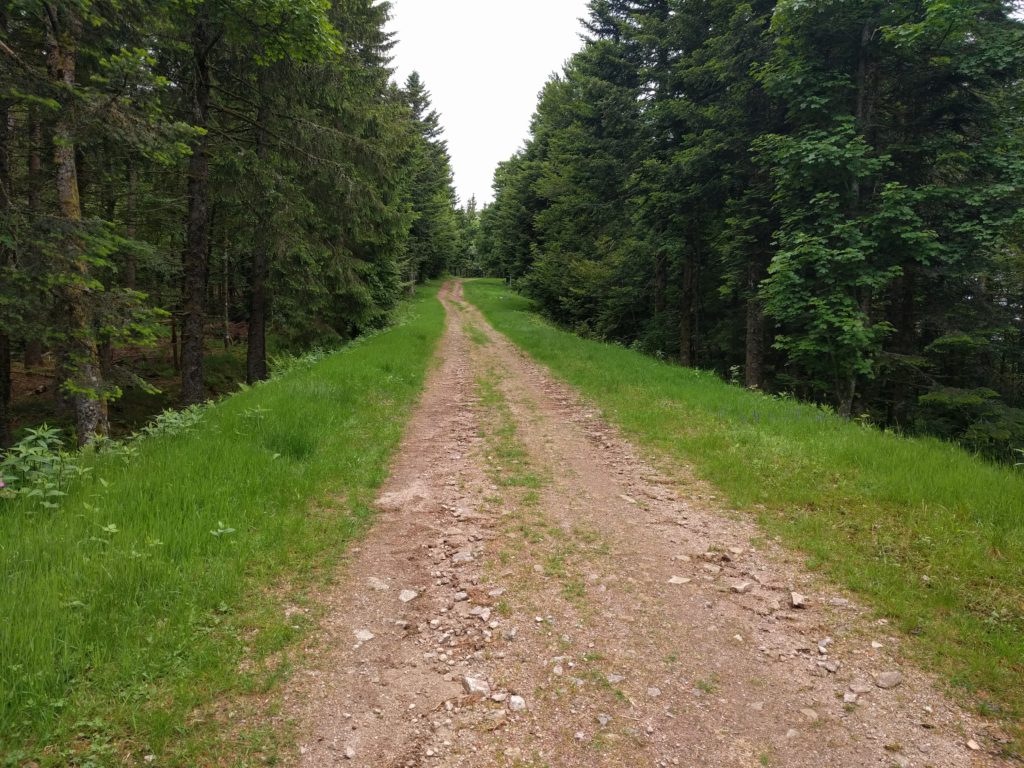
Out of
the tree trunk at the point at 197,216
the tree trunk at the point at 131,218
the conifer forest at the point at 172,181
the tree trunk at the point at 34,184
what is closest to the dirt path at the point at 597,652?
the conifer forest at the point at 172,181

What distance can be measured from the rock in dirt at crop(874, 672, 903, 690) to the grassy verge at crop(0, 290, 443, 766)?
11.7 feet

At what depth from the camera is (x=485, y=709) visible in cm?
297

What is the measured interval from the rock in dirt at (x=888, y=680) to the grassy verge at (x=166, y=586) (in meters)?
3.57

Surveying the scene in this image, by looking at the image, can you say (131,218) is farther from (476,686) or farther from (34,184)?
(476,686)

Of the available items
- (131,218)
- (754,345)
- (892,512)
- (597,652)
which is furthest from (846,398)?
(131,218)

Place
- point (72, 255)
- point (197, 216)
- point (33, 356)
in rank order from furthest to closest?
point (33, 356) < point (197, 216) < point (72, 255)

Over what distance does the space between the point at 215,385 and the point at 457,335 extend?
10238mm

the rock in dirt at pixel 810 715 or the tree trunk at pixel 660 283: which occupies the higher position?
the tree trunk at pixel 660 283

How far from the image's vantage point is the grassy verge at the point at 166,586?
8.46ft

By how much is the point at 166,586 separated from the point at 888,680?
15.8 ft

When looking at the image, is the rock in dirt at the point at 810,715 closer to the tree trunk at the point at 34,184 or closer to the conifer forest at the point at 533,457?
the conifer forest at the point at 533,457

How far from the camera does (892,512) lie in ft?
17.0

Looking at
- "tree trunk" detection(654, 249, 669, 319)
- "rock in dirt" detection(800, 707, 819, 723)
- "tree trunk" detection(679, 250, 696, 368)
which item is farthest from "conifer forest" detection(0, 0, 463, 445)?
"tree trunk" detection(679, 250, 696, 368)

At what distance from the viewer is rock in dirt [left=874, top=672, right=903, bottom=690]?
3.17 meters
